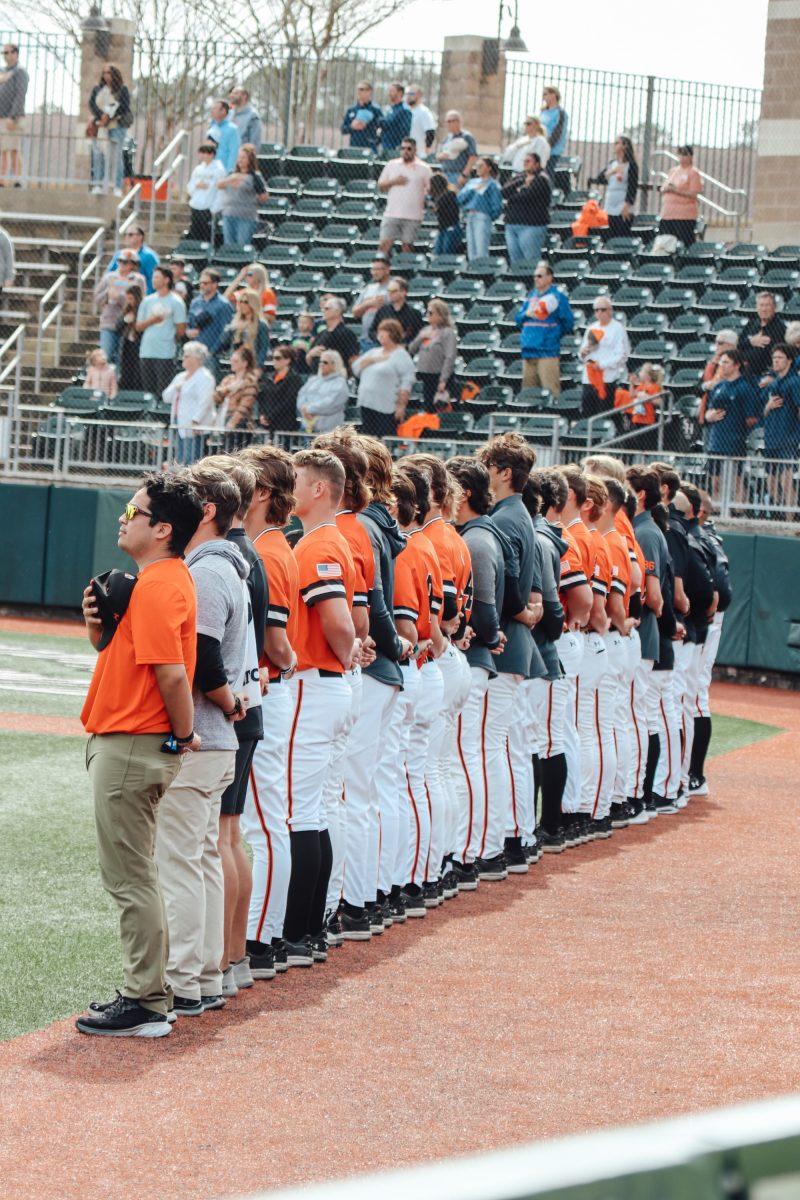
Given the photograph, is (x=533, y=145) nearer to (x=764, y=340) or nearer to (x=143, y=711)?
(x=764, y=340)

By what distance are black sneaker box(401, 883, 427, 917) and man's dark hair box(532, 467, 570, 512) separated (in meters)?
2.45

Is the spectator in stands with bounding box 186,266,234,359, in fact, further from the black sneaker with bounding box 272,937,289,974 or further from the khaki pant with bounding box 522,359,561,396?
the black sneaker with bounding box 272,937,289,974

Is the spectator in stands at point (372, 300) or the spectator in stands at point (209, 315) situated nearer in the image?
the spectator in stands at point (372, 300)

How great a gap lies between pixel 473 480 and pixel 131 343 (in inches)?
523

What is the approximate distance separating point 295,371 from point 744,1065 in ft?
46.7

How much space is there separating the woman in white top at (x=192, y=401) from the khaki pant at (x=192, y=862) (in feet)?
43.4

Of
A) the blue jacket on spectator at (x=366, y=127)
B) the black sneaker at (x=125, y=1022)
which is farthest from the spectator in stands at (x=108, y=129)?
the black sneaker at (x=125, y=1022)

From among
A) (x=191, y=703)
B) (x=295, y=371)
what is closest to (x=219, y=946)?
(x=191, y=703)

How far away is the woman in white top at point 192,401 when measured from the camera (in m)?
18.6

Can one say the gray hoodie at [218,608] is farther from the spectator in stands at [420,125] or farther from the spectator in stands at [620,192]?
the spectator in stands at [420,125]

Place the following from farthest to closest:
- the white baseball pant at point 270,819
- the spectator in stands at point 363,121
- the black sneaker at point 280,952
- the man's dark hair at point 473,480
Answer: the spectator in stands at point 363,121, the man's dark hair at point 473,480, the black sneaker at point 280,952, the white baseball pant at point 270,819

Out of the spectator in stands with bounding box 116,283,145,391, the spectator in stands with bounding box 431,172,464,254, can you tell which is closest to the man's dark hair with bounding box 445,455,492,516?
the spectator in stands with bounding box 116,283,145,391

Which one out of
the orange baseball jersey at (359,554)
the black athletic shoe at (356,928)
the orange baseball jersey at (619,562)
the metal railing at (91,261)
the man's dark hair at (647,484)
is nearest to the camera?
the orange baseball jersey at (359,554)

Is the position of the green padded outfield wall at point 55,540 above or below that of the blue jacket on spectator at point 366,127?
below
